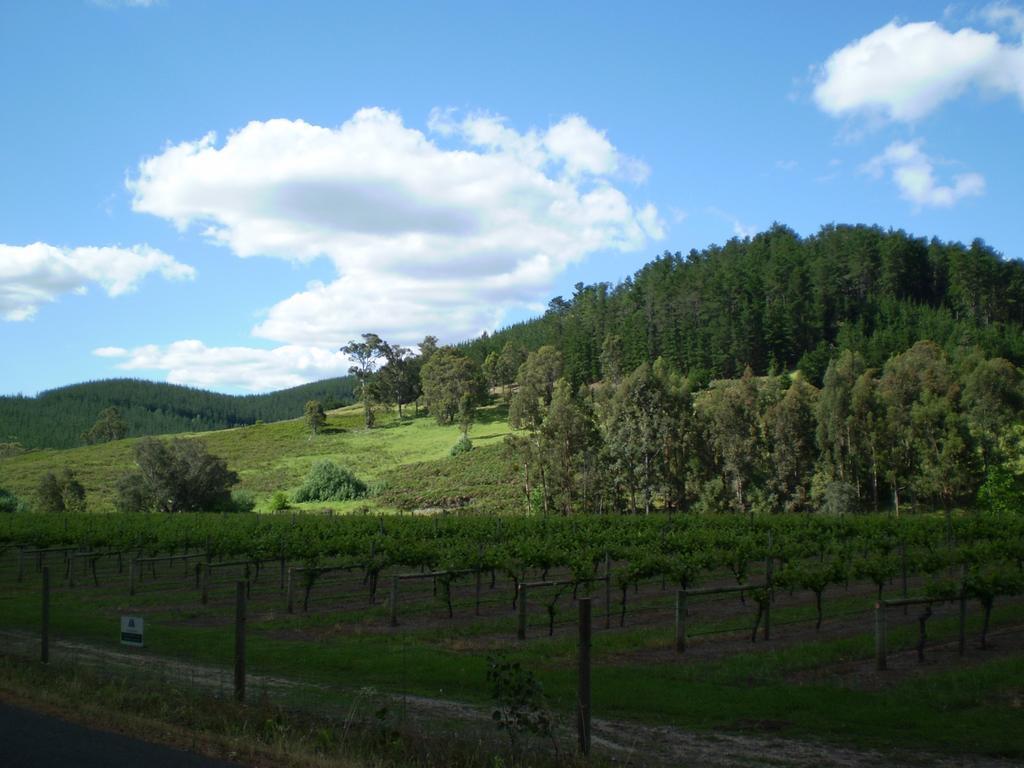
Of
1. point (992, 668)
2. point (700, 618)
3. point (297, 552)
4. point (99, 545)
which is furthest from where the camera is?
point (99, 545)

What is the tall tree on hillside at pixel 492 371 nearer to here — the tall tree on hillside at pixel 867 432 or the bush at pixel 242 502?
the bush at pixel 242 502

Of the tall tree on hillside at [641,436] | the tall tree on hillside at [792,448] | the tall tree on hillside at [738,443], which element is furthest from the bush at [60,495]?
the tall tree on hillside at [792,448]

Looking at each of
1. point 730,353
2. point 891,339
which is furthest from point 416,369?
point 891,339

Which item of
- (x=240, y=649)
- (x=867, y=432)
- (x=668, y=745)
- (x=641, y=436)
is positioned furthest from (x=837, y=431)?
(x=240, y=649)

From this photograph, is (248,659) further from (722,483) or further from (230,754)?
(722,483)

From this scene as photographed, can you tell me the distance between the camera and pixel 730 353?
99438 mm

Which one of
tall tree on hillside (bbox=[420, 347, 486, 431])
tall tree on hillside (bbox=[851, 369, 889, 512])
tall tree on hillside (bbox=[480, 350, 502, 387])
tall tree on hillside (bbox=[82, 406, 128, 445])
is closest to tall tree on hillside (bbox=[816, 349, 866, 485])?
tall tree on hillside (bbox=[851, 369, 889, 512])

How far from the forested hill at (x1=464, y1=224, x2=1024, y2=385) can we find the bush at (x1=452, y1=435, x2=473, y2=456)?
25717 millimetres

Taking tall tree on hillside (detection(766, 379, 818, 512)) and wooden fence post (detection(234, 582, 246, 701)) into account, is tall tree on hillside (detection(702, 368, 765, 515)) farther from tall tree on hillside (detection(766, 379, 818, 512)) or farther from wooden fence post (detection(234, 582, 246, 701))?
wooden fence post (detection(234, 582, 246, 701))

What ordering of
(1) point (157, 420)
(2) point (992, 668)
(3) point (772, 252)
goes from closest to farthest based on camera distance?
(2) point (992, 668)
(3) point (772, 252)
(1) point (157, 420)

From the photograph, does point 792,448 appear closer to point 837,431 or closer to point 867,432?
point 837,431

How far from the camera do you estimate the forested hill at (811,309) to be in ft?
307

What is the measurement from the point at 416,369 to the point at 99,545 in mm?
84205

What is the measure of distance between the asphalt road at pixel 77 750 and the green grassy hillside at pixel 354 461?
55.8 m
